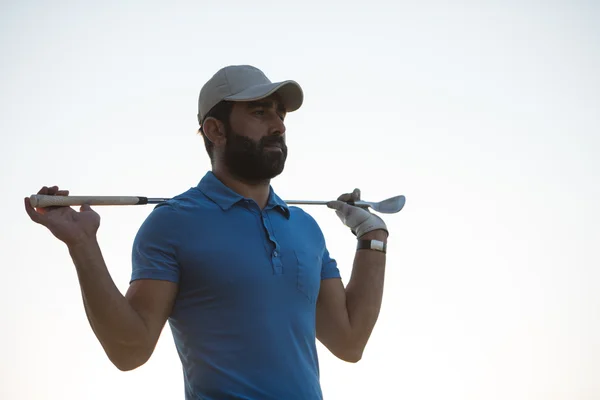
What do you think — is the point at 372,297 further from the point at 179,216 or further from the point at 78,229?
the point at 78,229

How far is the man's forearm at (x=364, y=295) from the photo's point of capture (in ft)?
9.60

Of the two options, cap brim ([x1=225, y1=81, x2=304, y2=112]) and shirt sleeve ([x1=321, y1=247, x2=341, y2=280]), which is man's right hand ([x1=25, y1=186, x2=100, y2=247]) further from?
shirt sleeve ([x1=321, y1=247, x2=341, y2=280])

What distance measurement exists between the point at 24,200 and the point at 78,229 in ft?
0.52

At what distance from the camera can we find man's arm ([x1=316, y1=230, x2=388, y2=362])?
9.50ft

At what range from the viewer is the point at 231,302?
2.43 m

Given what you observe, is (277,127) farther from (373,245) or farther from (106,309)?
(106,309)

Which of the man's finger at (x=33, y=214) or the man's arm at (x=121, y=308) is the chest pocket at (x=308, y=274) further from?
the man's finger at (x=33, y=214)

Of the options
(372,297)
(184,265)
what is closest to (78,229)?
(184,265)

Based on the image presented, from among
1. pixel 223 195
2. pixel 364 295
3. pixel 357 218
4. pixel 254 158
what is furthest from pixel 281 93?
pixel 364 295

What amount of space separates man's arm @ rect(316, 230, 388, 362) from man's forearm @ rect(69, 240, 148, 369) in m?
0.75

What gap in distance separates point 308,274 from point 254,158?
0.41m

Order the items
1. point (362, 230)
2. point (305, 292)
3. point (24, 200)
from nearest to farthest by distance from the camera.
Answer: point (24, 200), point (305, 292), point (362, 230)

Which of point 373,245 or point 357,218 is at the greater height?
point 357,218

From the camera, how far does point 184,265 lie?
8.05ft
